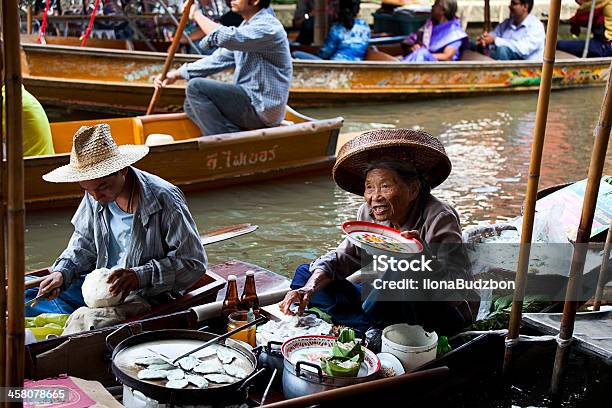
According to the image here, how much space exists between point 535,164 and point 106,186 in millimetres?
1629

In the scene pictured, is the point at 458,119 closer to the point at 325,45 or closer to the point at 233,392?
the point at 325,45

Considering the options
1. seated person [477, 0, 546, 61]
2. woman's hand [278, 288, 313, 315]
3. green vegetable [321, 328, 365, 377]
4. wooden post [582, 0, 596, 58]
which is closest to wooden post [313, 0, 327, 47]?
seated person [477, 0, 546, 61]

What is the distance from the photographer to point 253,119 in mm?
6359

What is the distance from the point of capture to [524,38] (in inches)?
427

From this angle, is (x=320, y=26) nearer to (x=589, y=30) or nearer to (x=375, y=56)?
(x=375, y=56)

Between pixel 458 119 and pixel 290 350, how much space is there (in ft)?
23.5

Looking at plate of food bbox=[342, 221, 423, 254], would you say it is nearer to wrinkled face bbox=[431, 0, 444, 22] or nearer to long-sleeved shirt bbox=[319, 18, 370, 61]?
long-sleeved shirt bbox=[319, 18, 370, 61]

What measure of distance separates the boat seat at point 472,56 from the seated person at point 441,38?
54cm

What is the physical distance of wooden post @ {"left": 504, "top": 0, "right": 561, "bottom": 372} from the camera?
8.50ft

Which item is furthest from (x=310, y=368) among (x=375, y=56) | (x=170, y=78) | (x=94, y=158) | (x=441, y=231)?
(x=375, y=56)

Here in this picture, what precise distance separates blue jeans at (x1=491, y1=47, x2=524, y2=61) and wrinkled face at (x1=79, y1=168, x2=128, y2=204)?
8.61m

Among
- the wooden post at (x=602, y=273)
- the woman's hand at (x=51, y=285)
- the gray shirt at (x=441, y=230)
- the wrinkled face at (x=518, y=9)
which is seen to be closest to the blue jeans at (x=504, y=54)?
the wrinkled face at (x=518, y=9)

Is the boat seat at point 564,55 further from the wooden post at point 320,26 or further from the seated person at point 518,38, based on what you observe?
the wooden post at point 320,26

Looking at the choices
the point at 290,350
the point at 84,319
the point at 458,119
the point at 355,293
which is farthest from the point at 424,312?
the point at 458,119
